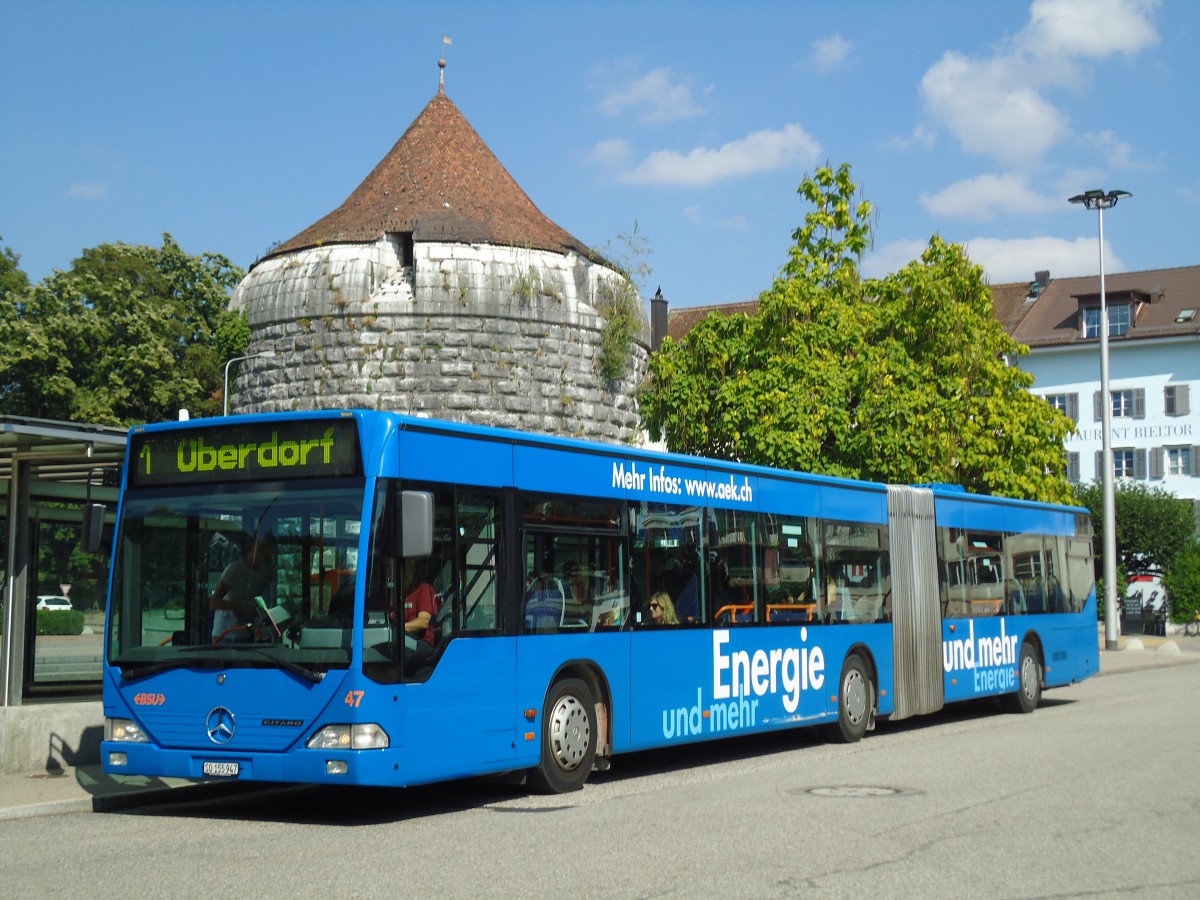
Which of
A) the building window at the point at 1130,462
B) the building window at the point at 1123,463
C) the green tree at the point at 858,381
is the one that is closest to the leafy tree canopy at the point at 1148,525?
the building window at the point at 1130,462

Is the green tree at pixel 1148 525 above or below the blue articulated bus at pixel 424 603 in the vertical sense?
above

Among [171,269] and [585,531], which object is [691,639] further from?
[171,269]

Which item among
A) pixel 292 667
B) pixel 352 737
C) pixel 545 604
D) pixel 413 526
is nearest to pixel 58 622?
pixel 292 667

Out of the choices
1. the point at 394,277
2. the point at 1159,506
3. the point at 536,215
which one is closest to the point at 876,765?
the point at 394,277

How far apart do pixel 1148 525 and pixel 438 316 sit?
3309 centimetres

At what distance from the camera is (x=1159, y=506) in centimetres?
5888

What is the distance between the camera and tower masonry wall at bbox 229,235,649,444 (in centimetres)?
3831

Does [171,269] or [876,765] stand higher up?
[171,269]

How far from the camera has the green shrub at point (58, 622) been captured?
14.0 m

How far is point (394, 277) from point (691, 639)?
2657cm

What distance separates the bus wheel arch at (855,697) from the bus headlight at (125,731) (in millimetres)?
8254

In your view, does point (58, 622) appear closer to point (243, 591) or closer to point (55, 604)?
point (55, 604)

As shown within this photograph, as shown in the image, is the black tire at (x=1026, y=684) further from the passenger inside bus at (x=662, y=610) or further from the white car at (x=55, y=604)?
the white car at (x=55, y=604)

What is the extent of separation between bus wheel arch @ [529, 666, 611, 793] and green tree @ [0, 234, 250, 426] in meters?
41.6
